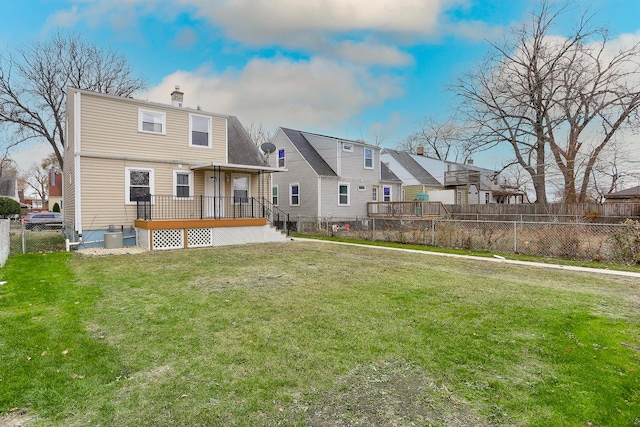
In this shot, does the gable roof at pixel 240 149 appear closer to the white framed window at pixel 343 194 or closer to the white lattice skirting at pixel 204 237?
the white lattice skirting at pixel 204 237

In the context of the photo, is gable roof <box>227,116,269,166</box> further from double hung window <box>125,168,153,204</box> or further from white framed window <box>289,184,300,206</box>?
white framed window <box>289,184,300,206</box>

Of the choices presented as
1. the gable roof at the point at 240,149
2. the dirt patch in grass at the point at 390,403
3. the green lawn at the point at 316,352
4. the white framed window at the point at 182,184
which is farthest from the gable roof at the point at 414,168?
the dirt patch in grass at the point at 390,403

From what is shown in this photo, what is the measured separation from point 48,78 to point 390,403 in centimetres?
2893

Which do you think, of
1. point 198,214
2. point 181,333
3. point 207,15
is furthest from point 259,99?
point 181,333

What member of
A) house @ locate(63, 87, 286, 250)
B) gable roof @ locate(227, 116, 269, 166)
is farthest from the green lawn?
gable roof @ locate(227, 116, 269, 166)

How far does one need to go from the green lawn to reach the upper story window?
49.2 feet

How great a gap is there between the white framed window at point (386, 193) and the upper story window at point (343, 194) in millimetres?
3862

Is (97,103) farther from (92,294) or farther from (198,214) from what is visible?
(92,294)

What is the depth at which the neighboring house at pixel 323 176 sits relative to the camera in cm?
2098

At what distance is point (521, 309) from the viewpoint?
5.21 metres

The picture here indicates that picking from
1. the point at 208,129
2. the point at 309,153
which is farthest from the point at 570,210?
the point at 208,129

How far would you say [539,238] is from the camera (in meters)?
11.4

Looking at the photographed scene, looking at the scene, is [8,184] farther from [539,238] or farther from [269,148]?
[539,238]

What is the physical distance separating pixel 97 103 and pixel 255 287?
10.2 metres
